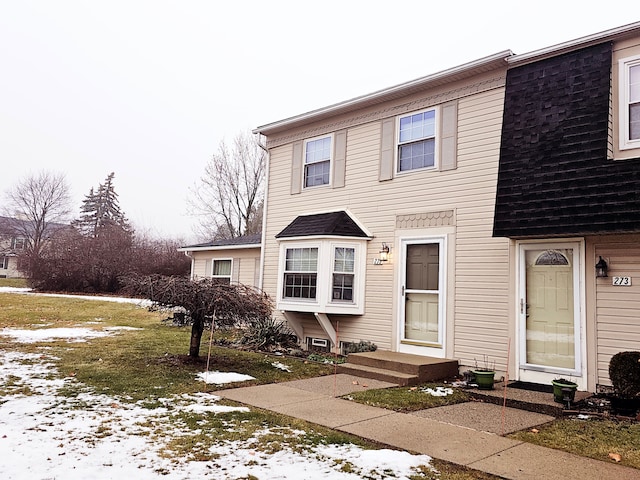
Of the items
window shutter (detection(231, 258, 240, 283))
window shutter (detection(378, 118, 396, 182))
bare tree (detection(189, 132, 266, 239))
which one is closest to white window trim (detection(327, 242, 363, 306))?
window shutter (detection(378, 118, 396, 182))

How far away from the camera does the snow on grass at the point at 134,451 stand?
3.30 meters

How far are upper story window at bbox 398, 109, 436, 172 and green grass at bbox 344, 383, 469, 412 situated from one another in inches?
161

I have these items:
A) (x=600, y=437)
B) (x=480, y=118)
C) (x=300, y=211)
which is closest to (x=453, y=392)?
(x=600, y=437)

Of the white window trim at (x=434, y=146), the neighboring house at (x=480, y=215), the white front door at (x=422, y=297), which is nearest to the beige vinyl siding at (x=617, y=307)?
the neighboring house at (x=480, y=215)

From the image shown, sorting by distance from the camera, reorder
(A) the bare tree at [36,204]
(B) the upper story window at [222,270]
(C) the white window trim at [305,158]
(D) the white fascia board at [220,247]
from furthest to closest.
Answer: (A) the bare tree at [36,204] < (B) the upper story window at [222,270] < (D) the white fascia board at [220,247] < (C) the white window trim at [305,158]

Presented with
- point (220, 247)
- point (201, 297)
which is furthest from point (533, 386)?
point (220, 247)

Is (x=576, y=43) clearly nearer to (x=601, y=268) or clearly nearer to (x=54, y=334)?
(x=601, y=268)

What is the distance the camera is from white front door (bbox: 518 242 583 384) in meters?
6.49

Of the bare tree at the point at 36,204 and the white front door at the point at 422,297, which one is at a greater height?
the bare tree at the point at 36,204

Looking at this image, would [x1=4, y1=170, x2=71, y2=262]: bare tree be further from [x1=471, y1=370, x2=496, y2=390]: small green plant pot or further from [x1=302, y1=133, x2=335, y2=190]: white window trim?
[x1=471, y1=370, x2=496, y2=390]: small green plant pot

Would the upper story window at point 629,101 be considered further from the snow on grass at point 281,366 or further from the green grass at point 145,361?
the snow on grass at point 281,366

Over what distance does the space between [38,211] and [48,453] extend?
4307 cm

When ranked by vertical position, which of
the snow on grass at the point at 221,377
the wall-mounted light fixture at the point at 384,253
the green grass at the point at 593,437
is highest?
the wall-mounted light fixture at the point at 384,253

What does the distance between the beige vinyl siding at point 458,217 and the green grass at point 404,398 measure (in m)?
1.41
